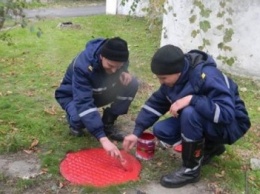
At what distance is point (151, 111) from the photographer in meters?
3.09

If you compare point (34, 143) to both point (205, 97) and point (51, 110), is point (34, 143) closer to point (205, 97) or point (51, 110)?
point (51, 110)

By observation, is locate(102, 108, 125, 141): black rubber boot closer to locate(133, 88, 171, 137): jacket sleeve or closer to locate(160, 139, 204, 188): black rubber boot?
locate(133, 88, 171, 137): jacket sleeve

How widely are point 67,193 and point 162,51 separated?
1177 mm

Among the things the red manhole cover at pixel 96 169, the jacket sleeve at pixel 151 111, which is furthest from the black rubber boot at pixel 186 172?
the jacket sleeve at pixel 151 111

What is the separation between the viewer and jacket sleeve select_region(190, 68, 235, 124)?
2662 millimetres

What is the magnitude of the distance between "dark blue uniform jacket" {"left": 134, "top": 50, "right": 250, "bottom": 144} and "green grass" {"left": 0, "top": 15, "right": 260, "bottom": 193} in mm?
418

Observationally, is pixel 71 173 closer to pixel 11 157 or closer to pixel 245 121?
pixel 11 157

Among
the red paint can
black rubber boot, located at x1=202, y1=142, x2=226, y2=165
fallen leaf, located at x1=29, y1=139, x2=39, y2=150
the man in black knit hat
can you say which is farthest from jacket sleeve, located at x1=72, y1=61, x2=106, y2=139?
black rubber boot, located at x1=202, y1=142, x2=226, y2=165

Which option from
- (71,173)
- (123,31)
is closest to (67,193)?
(71,173)

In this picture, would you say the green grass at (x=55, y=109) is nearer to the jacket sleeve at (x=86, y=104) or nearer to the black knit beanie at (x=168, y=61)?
the jacket sleeve at (x=86, y=104)

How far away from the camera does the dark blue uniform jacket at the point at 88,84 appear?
298cm

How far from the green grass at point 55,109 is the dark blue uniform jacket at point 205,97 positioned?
42cm

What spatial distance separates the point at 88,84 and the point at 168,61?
0.79 m

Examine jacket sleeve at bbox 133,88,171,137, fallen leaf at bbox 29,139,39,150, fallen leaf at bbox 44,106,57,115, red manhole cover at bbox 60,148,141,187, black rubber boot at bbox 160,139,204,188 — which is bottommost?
fallen leaf at bbox 44,106,57,115
